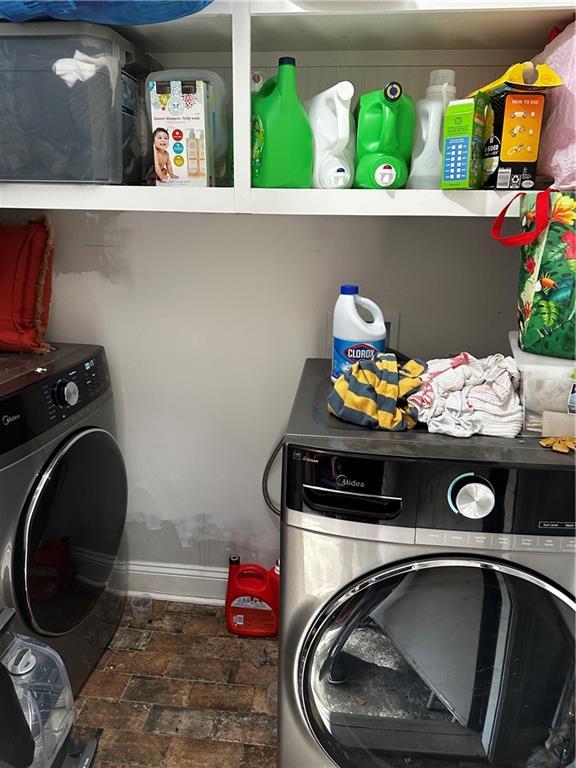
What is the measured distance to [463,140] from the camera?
4.31ft

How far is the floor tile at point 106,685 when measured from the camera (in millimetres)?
1785

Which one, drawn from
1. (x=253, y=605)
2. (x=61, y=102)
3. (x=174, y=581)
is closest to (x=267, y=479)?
(x=253, y=605)

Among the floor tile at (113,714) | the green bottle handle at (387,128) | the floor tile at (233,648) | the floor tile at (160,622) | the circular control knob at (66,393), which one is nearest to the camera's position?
the green bottle handle at (387,128)

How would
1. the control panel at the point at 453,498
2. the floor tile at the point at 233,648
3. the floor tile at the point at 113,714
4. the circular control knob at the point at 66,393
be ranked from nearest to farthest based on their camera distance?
the control panel at the point at 453,498 < the circular control knob at the point at 66,393 < the floor tile at the point at 113,714 < the floor tile at the point at 233,648

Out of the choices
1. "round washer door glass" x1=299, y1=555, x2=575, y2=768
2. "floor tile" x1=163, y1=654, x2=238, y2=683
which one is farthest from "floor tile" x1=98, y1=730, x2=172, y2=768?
"round washer door glass" x1=299, y1=555, x2=575, y2=768

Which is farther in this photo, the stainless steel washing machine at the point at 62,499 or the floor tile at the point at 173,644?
the floor tile at the point at 173,644

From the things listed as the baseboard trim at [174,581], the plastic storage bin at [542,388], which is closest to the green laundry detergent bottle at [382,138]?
the plastic storage bin at [542,388]

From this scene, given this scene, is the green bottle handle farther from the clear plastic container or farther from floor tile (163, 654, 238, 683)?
floor tile (163, 654, 238, 683)

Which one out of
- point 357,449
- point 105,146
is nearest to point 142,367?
point 105,146

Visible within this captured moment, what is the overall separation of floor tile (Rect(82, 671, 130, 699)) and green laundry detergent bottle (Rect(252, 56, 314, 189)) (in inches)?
55.3

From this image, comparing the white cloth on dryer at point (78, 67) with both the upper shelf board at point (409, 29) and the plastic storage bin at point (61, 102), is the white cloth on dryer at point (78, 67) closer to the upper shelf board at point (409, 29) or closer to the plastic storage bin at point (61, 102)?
the plastic storage bin at point (61, 102)

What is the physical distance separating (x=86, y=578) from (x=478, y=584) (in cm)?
105

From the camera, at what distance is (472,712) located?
1287 millimetres

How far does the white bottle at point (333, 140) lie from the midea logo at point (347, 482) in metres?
0.66
